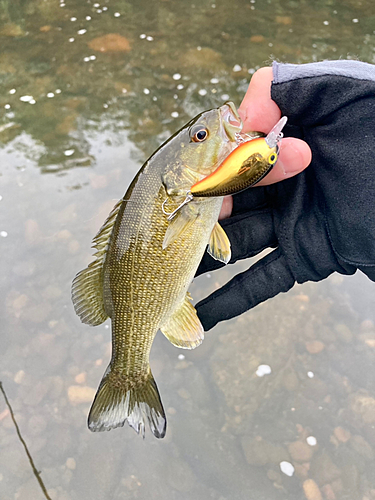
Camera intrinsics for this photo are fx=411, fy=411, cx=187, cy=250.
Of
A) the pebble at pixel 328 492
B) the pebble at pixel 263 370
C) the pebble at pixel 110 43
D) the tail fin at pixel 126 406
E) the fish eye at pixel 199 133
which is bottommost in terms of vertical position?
the pebble at pixel 328 492

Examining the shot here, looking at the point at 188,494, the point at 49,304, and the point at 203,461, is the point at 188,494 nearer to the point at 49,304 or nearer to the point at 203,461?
the point at 203,461

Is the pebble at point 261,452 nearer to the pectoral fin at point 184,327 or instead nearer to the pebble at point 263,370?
the pebble at point 263,370

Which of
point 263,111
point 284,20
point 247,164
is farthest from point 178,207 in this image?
point 284,20

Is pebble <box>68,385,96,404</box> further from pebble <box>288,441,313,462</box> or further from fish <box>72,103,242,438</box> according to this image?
pebble <box>288,441,313,462</box>

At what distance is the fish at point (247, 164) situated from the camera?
130 centimetres

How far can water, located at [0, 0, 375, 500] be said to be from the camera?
96.3 inches

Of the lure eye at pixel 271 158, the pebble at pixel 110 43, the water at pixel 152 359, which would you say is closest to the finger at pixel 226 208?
the lure eye at pixel 271 158

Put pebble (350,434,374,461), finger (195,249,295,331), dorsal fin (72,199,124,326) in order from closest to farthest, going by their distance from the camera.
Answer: dorsal fin (72,199,124,326)
finger (195,249,295,331)
pebble (350,434,374,461)

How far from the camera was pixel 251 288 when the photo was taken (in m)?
2.17

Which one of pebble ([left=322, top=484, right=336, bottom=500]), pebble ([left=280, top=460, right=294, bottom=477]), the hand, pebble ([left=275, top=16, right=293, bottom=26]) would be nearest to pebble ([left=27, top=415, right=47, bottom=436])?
pebble ([left=280, top=460, right=294, bottom=477])

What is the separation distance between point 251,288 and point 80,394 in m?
1.40

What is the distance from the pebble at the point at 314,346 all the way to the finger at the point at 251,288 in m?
0.87

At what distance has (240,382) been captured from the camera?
274 cm

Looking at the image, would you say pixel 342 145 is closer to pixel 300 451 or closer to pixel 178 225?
pixel 178 225
